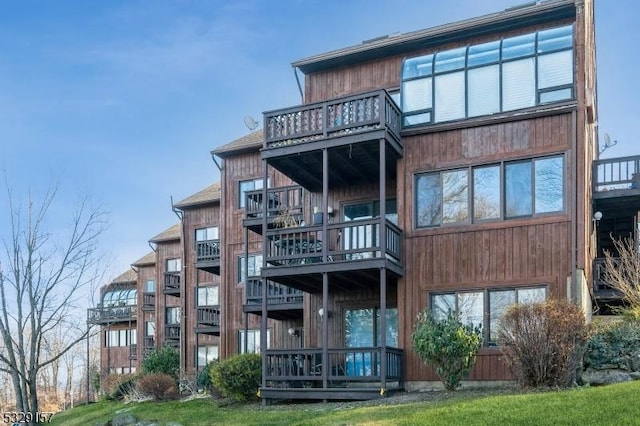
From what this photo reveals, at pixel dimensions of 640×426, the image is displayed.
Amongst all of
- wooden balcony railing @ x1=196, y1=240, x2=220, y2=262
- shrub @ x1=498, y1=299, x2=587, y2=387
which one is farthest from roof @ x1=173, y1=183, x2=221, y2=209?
shrub @ x1=498, y1=299, x2=587, y2=387

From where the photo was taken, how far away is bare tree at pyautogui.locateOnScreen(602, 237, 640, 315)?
1688cm

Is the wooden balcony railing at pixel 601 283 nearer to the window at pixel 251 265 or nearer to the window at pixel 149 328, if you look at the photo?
the window at pixel 251 265

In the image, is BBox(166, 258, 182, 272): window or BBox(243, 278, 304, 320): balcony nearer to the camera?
BBox(243, 278, 304, 320): balcony

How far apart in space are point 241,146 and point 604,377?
15.5 meters

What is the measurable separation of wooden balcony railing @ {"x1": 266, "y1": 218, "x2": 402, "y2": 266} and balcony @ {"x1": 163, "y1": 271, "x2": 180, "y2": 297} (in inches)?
528

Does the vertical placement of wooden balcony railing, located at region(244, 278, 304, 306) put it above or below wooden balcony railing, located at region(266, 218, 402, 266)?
below

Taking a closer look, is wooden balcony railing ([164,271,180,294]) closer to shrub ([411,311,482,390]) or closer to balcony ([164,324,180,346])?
balcony ([164,324,180,346])

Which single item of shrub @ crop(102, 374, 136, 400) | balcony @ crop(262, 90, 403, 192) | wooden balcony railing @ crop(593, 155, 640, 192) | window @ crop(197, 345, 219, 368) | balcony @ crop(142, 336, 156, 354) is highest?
balcony @ crop(262, 90, 403, 192)

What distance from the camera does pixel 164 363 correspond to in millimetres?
28016

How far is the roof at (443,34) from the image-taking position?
1758 centimetres

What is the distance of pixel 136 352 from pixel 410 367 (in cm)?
2530

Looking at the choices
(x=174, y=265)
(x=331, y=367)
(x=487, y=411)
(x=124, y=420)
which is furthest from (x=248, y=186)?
(x=487, y=411)

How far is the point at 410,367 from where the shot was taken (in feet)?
57.5

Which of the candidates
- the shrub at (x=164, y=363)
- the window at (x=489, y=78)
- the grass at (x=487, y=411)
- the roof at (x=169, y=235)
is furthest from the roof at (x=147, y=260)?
the window at (x=489, y=78)
